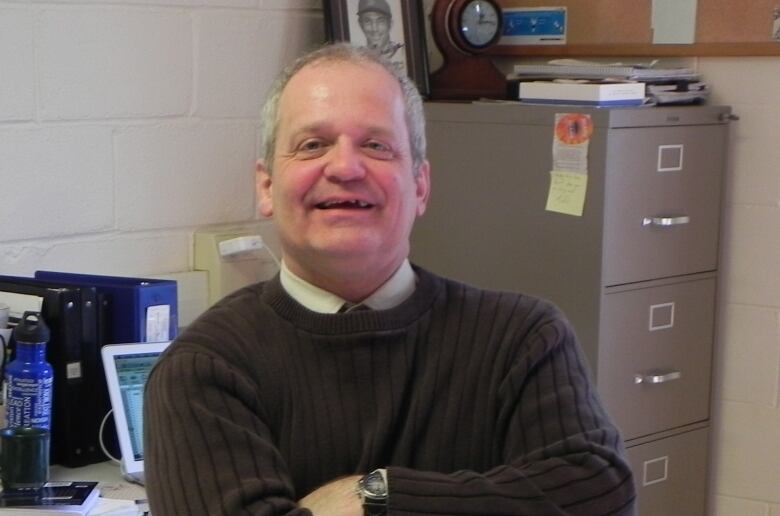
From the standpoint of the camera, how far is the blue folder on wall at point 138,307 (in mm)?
2189

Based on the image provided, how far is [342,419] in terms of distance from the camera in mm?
1562

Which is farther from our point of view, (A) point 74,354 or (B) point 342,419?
(A) point 74,354

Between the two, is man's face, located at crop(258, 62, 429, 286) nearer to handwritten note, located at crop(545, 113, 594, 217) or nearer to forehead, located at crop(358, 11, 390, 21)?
handwritten note, located at crop(545, 113, 594, 217)

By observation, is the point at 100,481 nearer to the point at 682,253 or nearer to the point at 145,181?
the point at 145,181

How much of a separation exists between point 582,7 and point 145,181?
1.23 meters

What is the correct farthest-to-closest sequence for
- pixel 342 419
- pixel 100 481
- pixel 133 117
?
pixel 133 117 < pixel 100 481 < pixel 342 419

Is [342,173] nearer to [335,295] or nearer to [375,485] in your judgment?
[335,295]

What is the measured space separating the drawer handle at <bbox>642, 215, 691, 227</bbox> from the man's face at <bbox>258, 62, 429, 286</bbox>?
1.16 meters

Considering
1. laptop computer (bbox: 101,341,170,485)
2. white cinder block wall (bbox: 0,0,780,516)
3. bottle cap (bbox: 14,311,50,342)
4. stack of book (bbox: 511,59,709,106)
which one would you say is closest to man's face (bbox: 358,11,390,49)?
white cinder block wall (bbox: 0,0,780,516)

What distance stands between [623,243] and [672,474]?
0.61 meters

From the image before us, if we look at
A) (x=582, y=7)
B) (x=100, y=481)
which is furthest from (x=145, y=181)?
(x=582, y=7)

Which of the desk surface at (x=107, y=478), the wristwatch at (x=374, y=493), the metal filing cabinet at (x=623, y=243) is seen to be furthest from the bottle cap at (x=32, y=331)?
the metal filing cabinet at (x=623, y=243)

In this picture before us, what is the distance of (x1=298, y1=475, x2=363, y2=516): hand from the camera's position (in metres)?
1.44

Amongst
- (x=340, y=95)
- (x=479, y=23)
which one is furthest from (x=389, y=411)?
(x=479, y=23)
